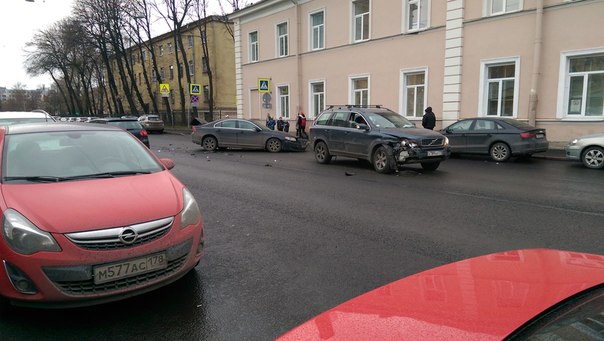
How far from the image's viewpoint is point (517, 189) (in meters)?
8.55

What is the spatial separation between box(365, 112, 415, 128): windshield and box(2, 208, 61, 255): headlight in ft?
31.4

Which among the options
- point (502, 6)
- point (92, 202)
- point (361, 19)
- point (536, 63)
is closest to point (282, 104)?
point (361, 19)

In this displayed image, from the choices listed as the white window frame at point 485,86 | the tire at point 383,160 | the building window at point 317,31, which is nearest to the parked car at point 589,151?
the white window frame at point 485,86

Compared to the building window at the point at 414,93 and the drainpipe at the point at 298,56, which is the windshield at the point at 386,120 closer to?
the building window at the point at 414,93

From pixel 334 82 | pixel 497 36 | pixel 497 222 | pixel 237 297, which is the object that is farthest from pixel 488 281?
pixel 334 82

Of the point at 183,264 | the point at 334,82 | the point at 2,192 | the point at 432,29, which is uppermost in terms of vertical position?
the point at 432,29

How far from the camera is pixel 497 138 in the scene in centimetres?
1324

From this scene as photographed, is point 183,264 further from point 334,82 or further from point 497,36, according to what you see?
point 334,82

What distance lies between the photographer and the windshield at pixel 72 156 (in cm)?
386

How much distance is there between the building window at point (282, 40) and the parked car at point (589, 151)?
18649 mm

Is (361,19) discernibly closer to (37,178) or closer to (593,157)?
(593,157)

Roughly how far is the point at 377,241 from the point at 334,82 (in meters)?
19.5

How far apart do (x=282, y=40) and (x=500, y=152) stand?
17808mm

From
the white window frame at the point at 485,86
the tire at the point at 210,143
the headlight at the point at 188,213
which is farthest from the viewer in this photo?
the tire at the point at 210,143
